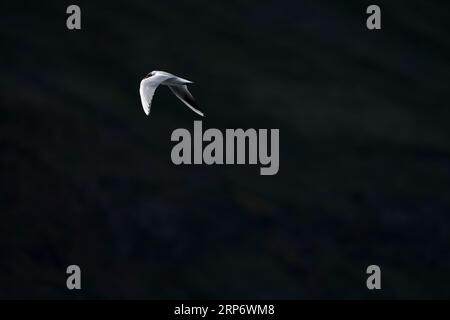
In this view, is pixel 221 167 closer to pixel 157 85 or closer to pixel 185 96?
pixel 185 96

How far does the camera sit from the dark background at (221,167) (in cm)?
7831

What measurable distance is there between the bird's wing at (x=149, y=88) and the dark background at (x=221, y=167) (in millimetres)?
→ 26090

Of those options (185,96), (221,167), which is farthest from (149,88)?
(221,167)

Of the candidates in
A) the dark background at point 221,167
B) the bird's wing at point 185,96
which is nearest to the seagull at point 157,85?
the bird's wing at point 185,96

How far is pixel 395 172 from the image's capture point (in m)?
87.8

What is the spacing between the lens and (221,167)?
275ft

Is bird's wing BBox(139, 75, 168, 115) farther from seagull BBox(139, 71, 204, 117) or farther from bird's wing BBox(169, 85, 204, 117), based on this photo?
bird's wing BBox(169, 85, 204, 117)

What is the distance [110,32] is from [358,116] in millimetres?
18335

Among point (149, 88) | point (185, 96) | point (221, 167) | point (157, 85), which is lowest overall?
point (149, 88)

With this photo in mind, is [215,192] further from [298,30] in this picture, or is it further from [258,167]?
[298,30]

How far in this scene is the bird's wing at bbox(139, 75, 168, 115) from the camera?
50.0 meters

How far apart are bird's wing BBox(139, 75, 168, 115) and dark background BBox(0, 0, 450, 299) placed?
2609 cm

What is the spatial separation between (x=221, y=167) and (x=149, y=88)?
33082 mm

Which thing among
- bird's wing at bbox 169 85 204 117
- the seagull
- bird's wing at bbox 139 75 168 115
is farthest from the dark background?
bird's wing at bbox 139 75 168 115
